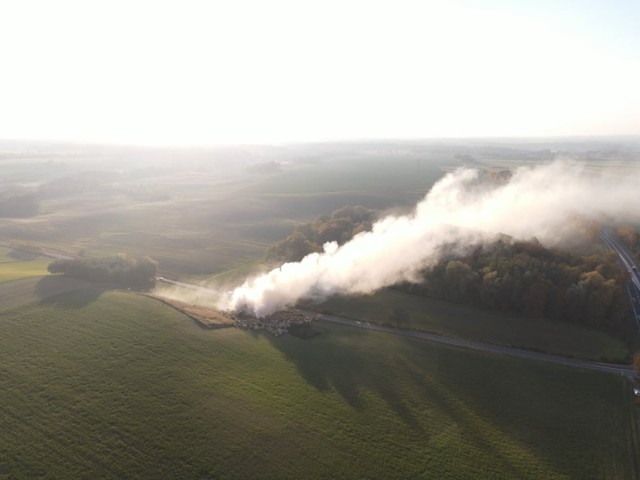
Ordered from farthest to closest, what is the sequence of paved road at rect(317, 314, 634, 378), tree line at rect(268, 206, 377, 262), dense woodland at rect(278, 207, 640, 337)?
tree line at rect(268, 206, 377, 262), dense woodland at rect(278, 207, 640, 337), paved road at rect(317, 314, 634, 378)

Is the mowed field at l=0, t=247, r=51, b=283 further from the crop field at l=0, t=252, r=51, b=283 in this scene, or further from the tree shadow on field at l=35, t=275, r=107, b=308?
the tree shadow on field at l=35, t=275, r=107, b=308

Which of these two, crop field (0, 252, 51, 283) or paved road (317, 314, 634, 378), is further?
crop field (0, 252, 51, 283)

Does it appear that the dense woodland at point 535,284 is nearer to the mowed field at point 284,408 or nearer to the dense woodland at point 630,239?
the mowed field at point 284,408

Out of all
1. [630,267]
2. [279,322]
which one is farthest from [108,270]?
[630,267]

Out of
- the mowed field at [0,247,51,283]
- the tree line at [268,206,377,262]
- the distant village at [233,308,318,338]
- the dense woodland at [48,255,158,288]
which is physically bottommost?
the distant village at [233,308,318,338]

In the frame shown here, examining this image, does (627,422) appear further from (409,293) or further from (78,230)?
(78,230)

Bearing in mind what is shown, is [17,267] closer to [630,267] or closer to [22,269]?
[22,269]

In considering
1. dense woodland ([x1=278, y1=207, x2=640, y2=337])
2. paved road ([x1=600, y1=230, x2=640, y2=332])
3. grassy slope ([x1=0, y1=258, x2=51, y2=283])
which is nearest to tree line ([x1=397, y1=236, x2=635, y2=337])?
dense woodland ([x1=278, y1=207, x2=640, y2=337])
